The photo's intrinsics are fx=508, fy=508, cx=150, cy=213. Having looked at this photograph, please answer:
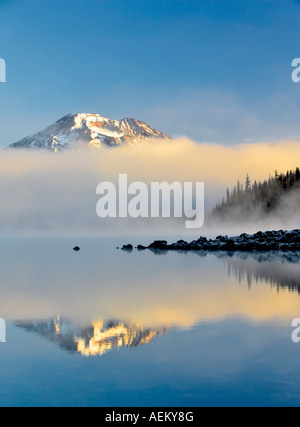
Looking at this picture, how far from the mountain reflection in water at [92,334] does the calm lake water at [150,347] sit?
0.03m

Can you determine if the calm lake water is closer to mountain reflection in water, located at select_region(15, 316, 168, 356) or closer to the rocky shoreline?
mountain reflection in water, located at select_region(15, 316, 168, 356)

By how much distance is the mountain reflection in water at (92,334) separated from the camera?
12.4m

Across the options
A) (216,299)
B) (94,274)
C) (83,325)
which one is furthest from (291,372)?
(94,274)

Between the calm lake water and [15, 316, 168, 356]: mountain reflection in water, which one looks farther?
[15, 316, 168, 356]: mountain reflection in water

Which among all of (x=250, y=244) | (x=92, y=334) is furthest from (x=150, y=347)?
(x=250, y=244)

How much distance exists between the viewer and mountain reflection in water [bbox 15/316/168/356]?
40.8 feet

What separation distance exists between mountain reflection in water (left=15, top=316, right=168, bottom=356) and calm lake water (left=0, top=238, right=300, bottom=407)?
0.09 feet

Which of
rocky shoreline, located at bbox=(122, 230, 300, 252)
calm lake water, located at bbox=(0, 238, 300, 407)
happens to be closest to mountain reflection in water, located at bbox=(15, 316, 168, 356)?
calm lake water, located at bbox=(0, 238, 300, 407)

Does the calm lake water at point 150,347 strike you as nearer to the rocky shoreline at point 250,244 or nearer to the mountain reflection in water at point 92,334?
the mountain reflection in water at point 92,334

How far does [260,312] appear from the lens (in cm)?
1739
